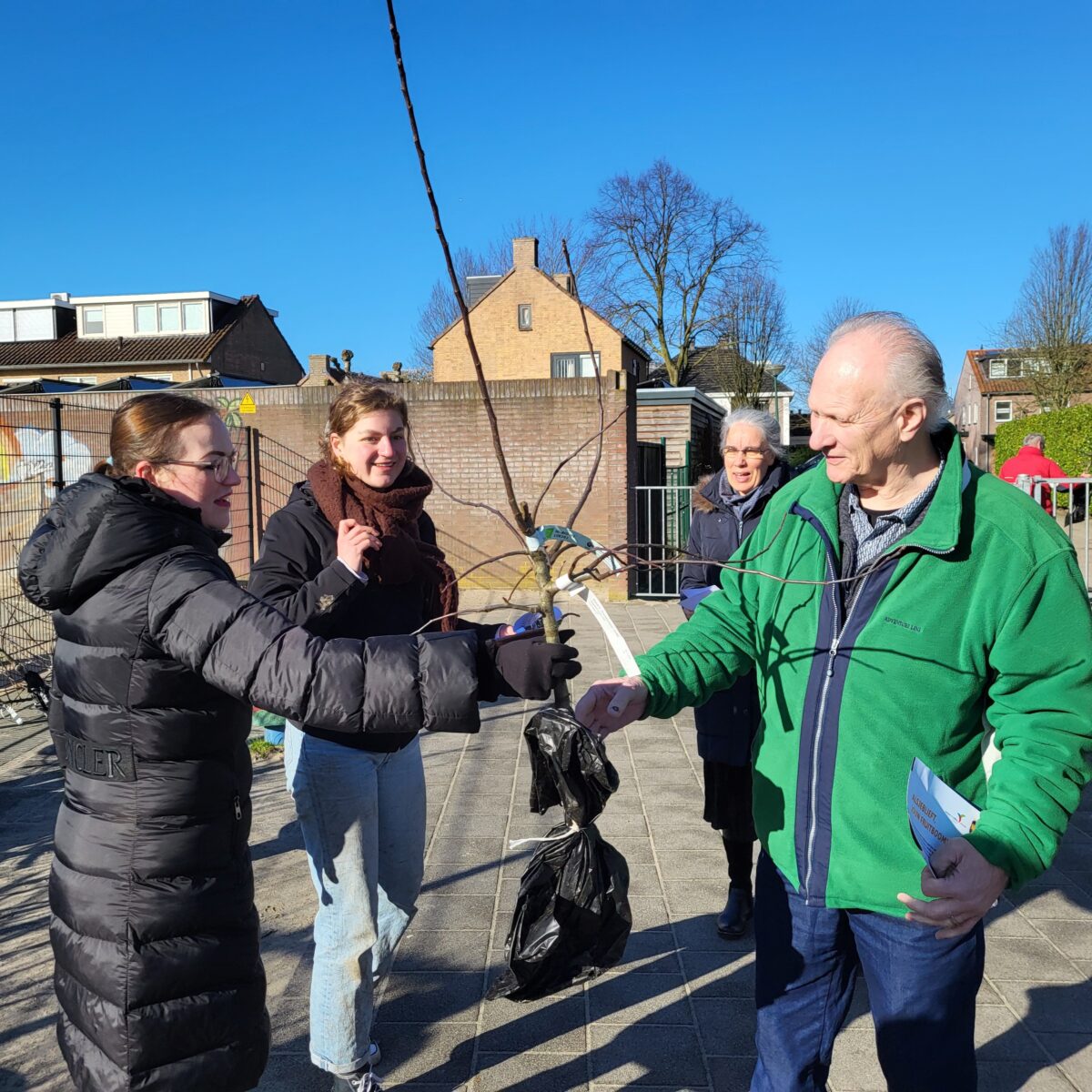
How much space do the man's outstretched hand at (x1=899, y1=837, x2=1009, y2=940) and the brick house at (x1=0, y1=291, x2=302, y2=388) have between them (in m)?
41.1

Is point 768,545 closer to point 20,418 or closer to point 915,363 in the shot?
point 915,363

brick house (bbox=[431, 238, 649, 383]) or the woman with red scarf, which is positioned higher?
brick house (bbox=[431, 238, 649, 383])

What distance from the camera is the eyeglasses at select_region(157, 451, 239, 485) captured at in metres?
2.13

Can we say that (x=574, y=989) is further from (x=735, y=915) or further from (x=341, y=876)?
(x=341, y=876)

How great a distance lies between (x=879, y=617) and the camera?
1906 mm

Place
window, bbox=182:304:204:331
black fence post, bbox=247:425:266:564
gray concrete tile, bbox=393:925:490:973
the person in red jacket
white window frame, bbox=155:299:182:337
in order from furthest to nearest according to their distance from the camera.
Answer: white window frame, bbox=155:299:182:337, window, bbox=182:304:204:331, black fence post, bbox=247:425:266:564, the person in red jacket, gray concrete tile, bbox=393:925:490:973

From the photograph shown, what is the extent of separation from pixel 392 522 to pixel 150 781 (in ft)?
3.25

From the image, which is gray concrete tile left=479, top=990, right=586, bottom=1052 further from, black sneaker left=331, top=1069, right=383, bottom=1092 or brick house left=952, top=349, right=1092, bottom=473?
brick house left=952, top=349, right=1092, bottom=473

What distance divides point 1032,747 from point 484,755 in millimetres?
4753

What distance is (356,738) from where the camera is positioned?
244 cm

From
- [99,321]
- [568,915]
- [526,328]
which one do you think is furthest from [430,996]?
[99,321]

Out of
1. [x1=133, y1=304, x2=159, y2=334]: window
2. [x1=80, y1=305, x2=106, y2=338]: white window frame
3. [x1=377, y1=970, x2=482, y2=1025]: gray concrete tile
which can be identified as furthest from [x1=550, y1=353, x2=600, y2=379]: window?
[x1=377, y1=970, x2=482, y2=1025]: gray concrete tile

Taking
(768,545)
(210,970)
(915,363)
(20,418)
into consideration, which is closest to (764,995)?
(768,545)

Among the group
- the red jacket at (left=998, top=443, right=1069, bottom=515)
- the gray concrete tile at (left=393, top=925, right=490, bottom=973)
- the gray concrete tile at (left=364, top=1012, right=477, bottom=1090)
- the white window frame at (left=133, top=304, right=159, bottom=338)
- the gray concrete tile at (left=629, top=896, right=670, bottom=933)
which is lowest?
the gray concrete tile at (left=629, top=896, right=670, bottom=933)
